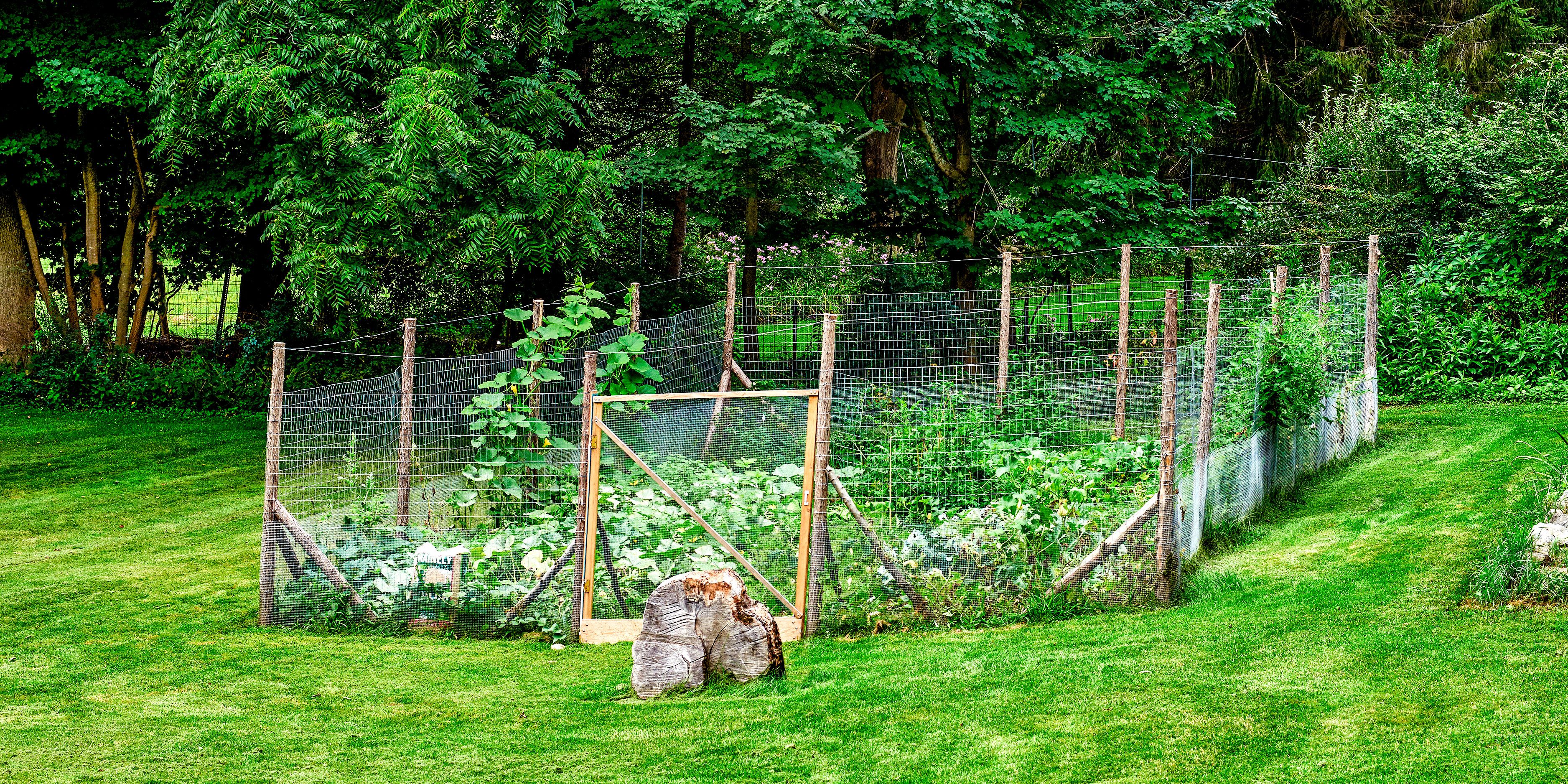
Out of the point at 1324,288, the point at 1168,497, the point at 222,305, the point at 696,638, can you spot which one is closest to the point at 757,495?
the point at 696,638

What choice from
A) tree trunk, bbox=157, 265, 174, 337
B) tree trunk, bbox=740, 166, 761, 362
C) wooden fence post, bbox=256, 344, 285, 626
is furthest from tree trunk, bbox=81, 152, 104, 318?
wooden fence post, bbox=256, 344, 285, 626

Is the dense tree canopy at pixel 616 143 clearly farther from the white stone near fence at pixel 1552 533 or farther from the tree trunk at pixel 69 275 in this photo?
the white stone near fence at pixel 1552 533

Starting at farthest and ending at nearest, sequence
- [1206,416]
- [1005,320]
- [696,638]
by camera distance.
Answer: [1005,320] → [1206,416] → [696,638]

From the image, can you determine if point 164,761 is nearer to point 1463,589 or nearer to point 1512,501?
point 1463,589

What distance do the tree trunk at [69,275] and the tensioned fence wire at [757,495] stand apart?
40.5 ft

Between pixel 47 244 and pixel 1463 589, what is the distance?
2036cm

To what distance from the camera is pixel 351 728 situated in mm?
5980

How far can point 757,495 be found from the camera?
7707mm

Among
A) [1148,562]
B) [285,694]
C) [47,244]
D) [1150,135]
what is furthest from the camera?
[47,244]

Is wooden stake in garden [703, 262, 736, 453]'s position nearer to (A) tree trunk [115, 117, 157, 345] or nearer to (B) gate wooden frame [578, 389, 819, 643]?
(B) gate wooden frame [578, 389, 819, 643]

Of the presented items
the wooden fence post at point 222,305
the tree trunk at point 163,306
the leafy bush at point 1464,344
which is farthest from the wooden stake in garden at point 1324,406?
the tree trunk at point 163,306

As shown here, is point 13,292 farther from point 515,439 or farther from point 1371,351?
point 1371,351

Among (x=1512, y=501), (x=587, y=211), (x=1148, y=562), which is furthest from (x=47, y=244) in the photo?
(x=1512, y=501)

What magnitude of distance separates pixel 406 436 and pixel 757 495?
2565 millimetres
